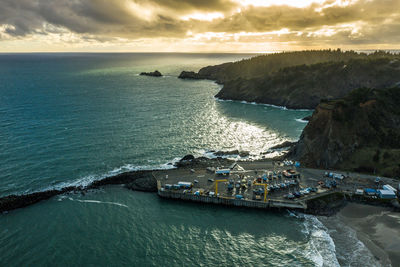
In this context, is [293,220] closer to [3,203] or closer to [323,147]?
[323,147]

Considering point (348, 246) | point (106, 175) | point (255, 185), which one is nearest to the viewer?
point (348, 246)

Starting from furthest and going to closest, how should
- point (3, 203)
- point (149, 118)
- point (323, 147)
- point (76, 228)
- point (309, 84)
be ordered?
1. point (309, 84)
2. point (149, 118)
3. point (323, 147)
4. point (3, 203)
5. point (76, 228)

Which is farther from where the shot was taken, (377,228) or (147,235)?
(377,228)

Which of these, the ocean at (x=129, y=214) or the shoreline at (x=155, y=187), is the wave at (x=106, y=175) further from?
the shoreline at (x=155, y=187)

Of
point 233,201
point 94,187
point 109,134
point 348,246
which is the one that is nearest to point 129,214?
point 94,187

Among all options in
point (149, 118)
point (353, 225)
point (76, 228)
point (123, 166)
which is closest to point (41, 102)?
point (149, 118)

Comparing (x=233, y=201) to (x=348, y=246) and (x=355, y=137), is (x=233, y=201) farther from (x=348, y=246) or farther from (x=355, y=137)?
(x=355, y=137)
